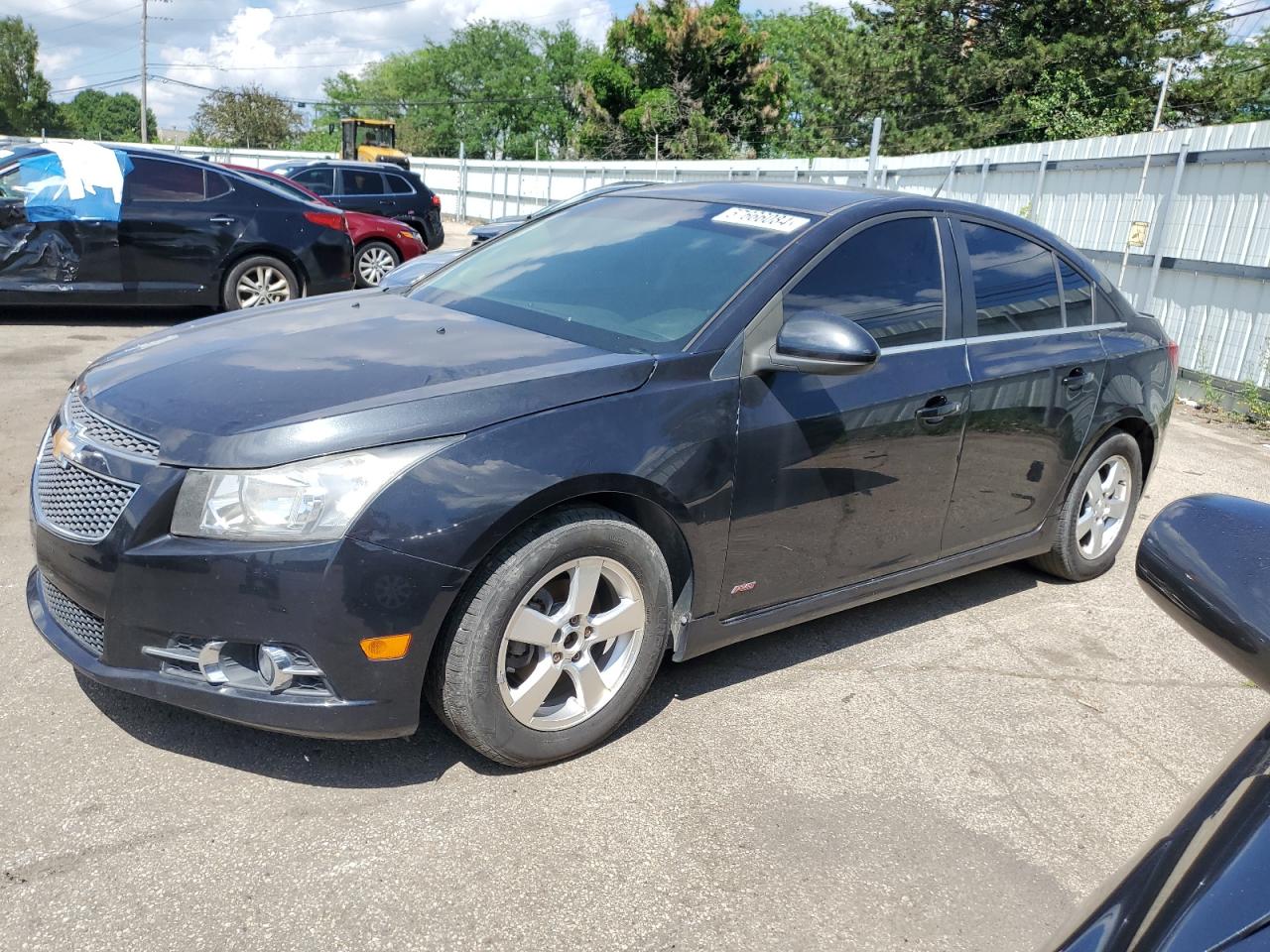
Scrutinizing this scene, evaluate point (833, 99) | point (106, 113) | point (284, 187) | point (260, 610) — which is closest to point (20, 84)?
point (106, 113)

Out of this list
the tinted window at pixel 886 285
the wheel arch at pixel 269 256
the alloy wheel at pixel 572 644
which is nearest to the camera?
the alloy wheel at pixel 572 644

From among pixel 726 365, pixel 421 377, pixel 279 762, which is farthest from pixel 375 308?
pixel 279 762

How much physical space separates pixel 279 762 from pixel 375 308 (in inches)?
65.7

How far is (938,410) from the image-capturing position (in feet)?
12.3

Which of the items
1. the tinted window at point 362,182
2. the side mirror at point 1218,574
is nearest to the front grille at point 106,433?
the side mirror at point 1218,574

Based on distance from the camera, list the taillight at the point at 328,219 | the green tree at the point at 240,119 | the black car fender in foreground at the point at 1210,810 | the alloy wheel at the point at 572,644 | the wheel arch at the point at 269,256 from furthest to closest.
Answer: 1. the green tree at the point at 240,119
2. the taillight at the point at 328,219
3. the wheel arch at the point at 269,256
4. the alloy wheel at the point at 572,644
5. the black car fender in foreground at the point at 1210,810

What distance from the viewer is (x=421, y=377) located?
9.48ft

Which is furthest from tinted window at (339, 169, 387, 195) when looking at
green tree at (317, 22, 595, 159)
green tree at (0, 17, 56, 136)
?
green tree at (0, 17, 56, 136)

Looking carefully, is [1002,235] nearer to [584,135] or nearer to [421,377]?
[421,377]

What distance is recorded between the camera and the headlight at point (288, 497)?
2.54 meters

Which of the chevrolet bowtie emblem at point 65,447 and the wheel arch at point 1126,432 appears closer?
the chevrolet bowtie emblem at point 65,447

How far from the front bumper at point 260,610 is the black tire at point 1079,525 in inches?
121

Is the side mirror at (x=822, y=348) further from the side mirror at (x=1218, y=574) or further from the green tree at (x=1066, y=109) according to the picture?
the green tree at (x=1066, y=109)

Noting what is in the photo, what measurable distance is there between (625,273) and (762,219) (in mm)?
525
